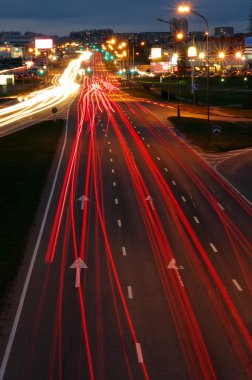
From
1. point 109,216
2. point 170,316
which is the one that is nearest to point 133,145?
point 109,216

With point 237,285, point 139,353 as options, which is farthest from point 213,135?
point 139,353

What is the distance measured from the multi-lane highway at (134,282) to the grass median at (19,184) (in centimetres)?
64

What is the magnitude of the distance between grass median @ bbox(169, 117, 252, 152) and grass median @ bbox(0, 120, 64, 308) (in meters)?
13.6

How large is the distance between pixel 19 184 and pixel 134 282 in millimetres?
19978

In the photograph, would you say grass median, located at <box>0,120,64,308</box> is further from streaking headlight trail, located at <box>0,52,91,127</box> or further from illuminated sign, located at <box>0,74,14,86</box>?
illuminated sign, located at <box>0,74,14,86</box>

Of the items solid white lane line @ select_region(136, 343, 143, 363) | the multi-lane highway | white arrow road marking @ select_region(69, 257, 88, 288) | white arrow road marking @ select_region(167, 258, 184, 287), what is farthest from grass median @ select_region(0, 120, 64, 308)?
white arrow road marking @ select_region(167, 258, 184, 287)

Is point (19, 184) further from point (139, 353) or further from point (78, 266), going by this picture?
point (139, 353)

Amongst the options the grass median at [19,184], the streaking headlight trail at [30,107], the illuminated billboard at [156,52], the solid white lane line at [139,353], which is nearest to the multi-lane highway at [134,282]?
the solid white lane line at [139,353]

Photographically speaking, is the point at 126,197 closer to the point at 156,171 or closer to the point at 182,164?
the point at 156,171

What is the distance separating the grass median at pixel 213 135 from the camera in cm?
5809

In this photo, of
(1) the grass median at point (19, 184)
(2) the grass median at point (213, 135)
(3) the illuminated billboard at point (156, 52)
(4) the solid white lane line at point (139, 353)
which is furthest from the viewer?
(3) the illuminated billboard at point (156, 52)

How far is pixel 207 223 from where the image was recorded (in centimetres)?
3222

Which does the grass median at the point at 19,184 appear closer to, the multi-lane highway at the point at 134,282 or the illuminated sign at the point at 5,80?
the multi-lane highway at the point at 134,282

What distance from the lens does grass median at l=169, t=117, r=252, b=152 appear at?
5809 cm
